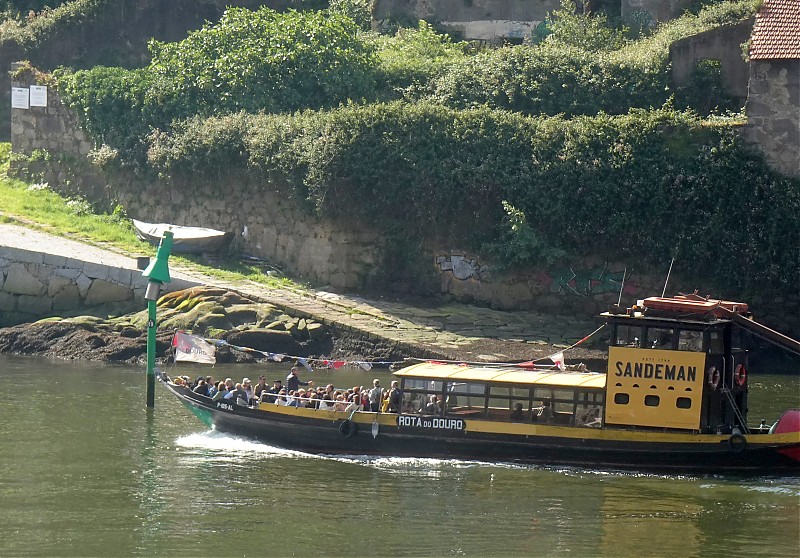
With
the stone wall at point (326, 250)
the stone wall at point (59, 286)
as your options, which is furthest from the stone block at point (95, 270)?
the stone wall at point (326, 250)

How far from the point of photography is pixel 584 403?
84.0 feet

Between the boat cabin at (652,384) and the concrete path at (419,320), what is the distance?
7.07 m

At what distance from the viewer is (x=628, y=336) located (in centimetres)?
2530

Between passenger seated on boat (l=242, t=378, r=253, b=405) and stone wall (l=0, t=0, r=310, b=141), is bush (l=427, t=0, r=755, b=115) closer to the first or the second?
stone wall (l=0, t=0, r=310, b=141)

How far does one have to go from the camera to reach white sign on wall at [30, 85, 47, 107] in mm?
47062

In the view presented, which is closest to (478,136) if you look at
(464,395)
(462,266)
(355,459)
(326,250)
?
(462,266)

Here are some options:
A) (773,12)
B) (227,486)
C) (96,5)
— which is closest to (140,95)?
(96,5)

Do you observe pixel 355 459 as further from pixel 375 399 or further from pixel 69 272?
pixel 69 272

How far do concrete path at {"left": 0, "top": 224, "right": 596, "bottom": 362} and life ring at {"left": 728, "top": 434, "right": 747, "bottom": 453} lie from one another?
9235 mm

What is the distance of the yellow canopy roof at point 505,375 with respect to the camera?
2567 centimetres

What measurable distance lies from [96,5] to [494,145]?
791 inches

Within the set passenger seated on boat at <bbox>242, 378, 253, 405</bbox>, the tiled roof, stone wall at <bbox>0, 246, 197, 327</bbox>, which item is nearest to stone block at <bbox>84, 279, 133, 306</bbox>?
stone wall at <bbox>0, 246, 197, 327</bbox>

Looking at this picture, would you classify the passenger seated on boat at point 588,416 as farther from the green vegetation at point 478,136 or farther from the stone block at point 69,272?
the stone block at point 69,272

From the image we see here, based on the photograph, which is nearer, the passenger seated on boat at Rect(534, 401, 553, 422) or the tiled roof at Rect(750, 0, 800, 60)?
the passenger seated on boat at Rect(534, 401, 553, 422)
